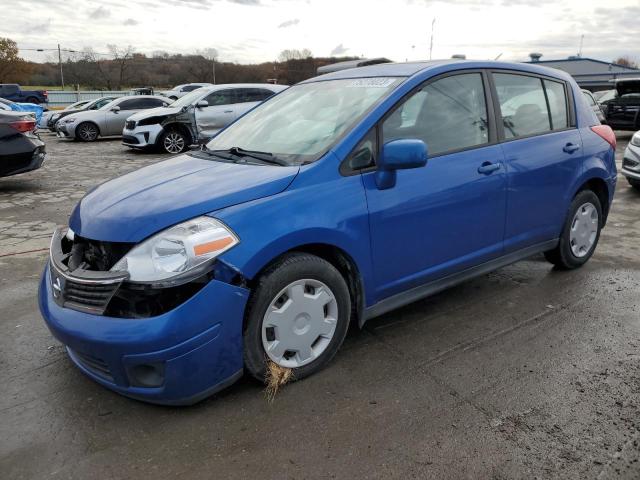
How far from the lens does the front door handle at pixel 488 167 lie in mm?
3449

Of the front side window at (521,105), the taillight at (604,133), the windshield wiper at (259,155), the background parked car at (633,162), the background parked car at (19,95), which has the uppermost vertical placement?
the background parked car at (19,95)

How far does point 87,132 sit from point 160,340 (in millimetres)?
17057

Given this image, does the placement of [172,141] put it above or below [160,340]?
above

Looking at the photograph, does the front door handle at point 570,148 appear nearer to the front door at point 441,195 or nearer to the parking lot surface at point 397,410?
the front door at point 441,195

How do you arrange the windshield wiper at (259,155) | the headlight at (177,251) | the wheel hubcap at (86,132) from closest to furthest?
the headlight at (177,251), the windshield wiper at (259,155), the wheel hubcap at (86,132)

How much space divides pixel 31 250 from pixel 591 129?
17.5 ft

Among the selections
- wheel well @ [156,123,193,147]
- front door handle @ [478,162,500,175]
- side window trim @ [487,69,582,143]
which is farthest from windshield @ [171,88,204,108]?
front door handle @ [478,162,500,175]

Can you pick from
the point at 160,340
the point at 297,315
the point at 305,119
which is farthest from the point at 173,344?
the point at 305,119

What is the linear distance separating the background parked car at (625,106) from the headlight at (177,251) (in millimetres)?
16221

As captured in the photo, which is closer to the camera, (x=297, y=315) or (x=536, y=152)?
A: (x=297, y=315)

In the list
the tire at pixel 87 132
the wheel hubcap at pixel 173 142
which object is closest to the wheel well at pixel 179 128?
the wheel hubcap at pixel 173 142

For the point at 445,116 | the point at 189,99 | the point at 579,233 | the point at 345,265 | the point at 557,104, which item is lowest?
the point at 579,233

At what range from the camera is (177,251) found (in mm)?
2438

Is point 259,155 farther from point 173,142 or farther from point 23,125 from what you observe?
point 173,142
